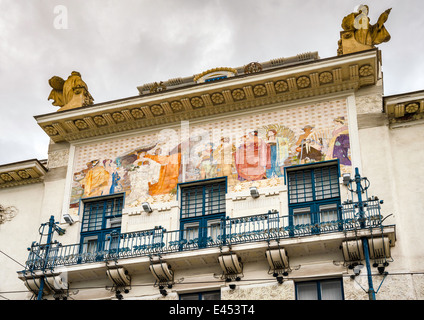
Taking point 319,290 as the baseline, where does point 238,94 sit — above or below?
above

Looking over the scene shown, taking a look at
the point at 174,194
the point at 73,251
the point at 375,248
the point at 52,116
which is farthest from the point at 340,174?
the point at 52,116

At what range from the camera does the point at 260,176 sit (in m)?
19.9

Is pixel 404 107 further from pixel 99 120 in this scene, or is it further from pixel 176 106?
pixel 99 120

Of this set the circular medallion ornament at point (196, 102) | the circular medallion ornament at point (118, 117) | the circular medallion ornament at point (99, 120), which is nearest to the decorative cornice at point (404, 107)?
the circular medallion ornament at point (196, 102)

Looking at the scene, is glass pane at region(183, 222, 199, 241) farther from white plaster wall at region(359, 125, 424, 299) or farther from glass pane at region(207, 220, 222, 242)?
white plaster wall at region(359, 125, 424, 299)

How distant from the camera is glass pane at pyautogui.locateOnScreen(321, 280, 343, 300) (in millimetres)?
17422

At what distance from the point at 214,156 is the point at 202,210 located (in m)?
1.78

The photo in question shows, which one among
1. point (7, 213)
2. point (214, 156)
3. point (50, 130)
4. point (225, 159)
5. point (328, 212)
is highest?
point (50, 130)

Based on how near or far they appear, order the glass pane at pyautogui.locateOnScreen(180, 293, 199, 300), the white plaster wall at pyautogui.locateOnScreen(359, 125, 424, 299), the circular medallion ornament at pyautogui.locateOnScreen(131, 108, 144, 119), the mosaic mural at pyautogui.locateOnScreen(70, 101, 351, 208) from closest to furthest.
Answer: the white plaster wall at pyautogui.locateOnScreen(359, 125, 424, 299) → the glass pane at pyautogui.locateOnScreen(180, 293, 199, 300) → the mosaic mural at pyautogui.locateOnScreen(70, 101, 351, 208) → the circular medallion ornament at pyautogui.locateOnScreen(131, 108, 144, 119)

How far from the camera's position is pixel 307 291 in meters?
17.7

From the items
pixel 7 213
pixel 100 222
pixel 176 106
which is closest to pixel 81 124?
pixel 176 106

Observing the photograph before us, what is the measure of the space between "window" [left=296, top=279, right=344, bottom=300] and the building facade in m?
0.04

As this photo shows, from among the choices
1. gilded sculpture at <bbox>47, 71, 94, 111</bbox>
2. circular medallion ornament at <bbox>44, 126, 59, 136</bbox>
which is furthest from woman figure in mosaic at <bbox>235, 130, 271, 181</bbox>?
circular medallion ornament at <bbox>44, 126, 59, 136</bbox>

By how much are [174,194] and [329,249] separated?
16.9ft
